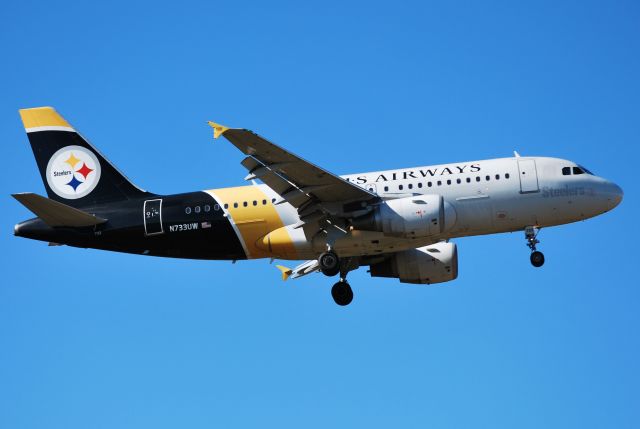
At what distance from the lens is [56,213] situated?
41406 millimetres

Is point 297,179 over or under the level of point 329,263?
over

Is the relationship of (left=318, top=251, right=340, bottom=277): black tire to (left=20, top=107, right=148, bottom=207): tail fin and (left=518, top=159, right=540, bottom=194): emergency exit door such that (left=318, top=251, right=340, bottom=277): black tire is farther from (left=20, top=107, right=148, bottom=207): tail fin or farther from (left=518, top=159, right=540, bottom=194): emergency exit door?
(left=20, top=107, right=148, bottom=207): tail fin

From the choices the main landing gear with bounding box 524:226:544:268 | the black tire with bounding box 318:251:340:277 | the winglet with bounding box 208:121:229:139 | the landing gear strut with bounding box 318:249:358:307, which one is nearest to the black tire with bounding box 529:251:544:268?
the main landing gear with bounding box 524:226:544:268

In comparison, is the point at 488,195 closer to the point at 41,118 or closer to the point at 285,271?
the point at 285,271

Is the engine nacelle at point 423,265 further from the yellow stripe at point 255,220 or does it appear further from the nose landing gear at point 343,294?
the yellow stripe at point 255,220

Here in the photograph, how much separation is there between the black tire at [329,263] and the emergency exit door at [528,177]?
788 cm

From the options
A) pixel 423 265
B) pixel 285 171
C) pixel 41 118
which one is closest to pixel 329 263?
pixel 285 171

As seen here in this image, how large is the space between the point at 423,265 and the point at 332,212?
250 inches

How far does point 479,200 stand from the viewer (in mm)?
40281

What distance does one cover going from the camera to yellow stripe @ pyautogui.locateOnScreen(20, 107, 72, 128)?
150ft

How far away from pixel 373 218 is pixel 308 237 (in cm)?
300

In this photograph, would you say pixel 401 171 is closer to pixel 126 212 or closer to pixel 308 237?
pixel 308 237

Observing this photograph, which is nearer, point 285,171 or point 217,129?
point 217,129

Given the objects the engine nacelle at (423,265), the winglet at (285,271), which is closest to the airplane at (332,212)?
the engine nacelle at (423,265)
